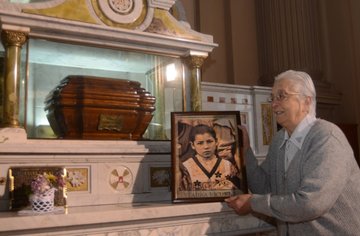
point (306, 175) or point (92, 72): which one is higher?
point (92, 72)

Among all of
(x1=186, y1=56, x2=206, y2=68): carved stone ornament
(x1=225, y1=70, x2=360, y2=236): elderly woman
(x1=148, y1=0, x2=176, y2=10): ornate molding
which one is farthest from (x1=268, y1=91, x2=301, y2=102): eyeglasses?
(x1=148, y1=0, x2=176, y2=10): ornate molding

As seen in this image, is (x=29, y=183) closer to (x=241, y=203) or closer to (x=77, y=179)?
(x=77, y=179)

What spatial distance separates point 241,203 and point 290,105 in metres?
0.52

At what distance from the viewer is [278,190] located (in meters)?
2.04

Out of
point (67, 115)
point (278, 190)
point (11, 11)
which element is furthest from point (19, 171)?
point (278, 190)

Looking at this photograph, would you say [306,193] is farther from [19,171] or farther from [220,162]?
[19,171]

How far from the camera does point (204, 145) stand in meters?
2.29

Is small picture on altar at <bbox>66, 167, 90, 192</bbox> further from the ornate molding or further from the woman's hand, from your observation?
the ornate molding

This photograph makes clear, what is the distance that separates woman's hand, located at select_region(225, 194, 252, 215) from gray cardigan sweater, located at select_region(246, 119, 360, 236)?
0.20ft

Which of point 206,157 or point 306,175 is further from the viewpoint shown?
point 206,157

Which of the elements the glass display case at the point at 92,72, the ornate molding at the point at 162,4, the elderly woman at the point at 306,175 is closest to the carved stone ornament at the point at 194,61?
the glass display case at the point at 92,72

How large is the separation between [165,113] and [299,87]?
0.98m

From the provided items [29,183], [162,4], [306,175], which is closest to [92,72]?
[162,4]

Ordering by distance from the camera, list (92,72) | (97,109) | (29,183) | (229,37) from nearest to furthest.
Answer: (29,183) → (97,109) → (92,72) → (229,37)
